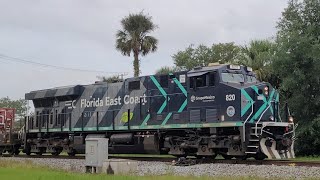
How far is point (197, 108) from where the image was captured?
1836 cm

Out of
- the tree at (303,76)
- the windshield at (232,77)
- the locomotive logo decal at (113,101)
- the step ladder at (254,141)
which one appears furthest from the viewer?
the tree at (303,76)

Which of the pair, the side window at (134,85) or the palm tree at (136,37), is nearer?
the side window at (134,85)

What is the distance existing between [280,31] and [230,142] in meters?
11.3

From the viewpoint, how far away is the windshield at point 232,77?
17.8 metres

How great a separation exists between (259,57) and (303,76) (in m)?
6.40

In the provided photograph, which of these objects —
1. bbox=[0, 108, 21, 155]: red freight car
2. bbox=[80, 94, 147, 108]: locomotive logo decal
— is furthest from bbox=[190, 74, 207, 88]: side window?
bbox=[0, 108, 21, 155]: red freight car

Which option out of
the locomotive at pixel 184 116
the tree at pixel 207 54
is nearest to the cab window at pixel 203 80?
the locomotive at pixel 184 116

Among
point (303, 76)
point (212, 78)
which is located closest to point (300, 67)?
point (303, 76)

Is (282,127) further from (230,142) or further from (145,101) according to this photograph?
(145,101)

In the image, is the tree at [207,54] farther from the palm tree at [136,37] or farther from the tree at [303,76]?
the tree at [303,76]

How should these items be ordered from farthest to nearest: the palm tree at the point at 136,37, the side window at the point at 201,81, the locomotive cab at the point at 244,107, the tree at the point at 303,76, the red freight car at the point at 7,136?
the palm tree at the point at 136,37 < the red freight car at the point at 7,136 < the tree at the point at 303,76 < the side window at the point at 201,81 < the locomotive cab at the point at 244,107

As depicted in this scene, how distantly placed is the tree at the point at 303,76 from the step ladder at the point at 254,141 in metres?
7.33

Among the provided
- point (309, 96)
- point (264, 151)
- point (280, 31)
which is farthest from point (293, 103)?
point (264, 151)

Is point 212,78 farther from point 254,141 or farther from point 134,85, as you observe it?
point 134,85
